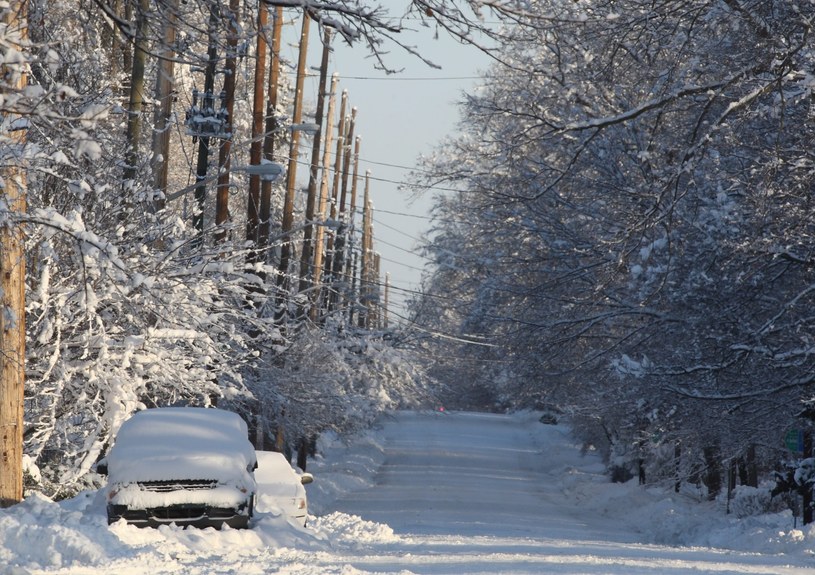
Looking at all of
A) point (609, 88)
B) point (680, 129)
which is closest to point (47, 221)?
point (609, 88)

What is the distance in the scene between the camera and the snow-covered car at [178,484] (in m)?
13.7

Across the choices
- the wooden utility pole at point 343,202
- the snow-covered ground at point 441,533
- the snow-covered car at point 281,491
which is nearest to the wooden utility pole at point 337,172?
the wooden utility pole at point 343,202

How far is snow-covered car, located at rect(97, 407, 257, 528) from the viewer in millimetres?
13695

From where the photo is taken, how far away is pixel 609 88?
1925cm

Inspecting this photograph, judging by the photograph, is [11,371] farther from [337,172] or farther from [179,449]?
[337,172]

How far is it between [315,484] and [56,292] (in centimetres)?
1696

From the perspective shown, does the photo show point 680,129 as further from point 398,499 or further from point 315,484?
point 315,484

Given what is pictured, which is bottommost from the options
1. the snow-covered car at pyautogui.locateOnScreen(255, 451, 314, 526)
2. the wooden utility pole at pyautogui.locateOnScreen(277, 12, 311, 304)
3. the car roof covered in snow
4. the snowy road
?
the snowy road

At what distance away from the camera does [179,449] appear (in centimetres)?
1420

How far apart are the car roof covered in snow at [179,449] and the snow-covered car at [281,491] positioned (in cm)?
190

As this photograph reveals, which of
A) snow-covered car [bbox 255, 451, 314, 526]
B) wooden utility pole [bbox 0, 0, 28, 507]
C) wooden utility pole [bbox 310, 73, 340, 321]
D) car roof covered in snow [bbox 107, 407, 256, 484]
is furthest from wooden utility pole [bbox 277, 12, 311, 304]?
wooden utility pole [bbox 0, 0, 28, 507]

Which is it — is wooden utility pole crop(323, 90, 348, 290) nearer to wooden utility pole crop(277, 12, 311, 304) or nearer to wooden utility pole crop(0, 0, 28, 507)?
wooden utility pole crop(277, 12, 311, 304)

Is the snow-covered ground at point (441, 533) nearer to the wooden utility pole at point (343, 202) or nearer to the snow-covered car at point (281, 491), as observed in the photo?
the snow-covered car at point (281, 491)

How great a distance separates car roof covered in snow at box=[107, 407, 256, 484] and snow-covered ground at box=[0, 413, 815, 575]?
0.75 metres
